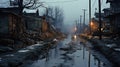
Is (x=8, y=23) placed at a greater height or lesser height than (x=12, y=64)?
greater

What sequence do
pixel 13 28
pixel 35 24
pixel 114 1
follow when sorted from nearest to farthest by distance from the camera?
pixel 13 28 < pixel 114 1 < pixel 35 24

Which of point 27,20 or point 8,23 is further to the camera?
point 27,20

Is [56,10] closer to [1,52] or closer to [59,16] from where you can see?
[59,16]

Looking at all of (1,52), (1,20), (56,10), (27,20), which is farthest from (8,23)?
(56,10)

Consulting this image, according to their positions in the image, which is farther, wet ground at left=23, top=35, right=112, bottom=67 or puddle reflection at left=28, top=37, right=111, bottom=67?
wet ground at left=23, top=35, right=112, bottom=67

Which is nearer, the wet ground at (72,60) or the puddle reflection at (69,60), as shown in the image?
the puddle reflection at (69,60)

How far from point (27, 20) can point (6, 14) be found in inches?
977

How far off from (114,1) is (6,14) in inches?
1216

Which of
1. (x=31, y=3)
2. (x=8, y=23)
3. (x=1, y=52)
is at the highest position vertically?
(x=31, y=3)

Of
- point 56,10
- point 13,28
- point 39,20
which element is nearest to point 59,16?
point 56,10

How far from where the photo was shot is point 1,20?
1401 inches

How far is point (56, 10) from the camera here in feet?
498

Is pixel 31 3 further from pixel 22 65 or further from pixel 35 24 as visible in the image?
pixel 22 65

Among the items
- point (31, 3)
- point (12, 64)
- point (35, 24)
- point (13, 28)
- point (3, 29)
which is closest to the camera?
point (12, 64)
